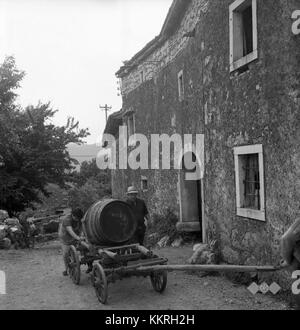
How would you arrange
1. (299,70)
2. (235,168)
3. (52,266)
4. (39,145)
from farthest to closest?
(39,145) → (52,266) → (235,168) → (299,70)

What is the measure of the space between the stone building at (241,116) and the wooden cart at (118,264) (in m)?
1.78

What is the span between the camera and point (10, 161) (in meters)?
16.6

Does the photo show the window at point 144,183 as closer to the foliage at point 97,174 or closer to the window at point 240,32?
the window at point 240,32

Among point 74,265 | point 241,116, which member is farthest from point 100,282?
point 241,116

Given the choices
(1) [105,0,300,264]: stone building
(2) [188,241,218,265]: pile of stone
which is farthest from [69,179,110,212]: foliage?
(2) [188,241,218,265]: pile of stone

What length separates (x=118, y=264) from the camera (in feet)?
21.4

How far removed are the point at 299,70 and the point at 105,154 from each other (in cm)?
1956

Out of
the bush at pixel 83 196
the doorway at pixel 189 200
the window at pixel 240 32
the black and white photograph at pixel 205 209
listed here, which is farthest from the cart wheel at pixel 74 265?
the bush at pixel 83 196

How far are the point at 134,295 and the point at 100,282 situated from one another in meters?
0.76

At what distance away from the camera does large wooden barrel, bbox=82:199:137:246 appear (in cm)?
700

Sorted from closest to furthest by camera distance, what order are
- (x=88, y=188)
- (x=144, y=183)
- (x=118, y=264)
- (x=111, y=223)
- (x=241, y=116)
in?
(x=118, y=264)
(x=111, y=223)
(x=241, y=116)
(x=144, y=183)
(x=88, y=188)

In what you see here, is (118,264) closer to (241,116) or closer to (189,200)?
(241,116)
